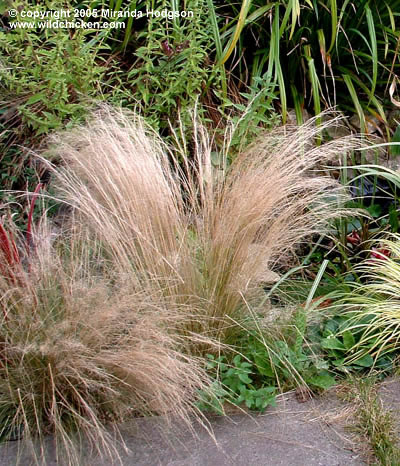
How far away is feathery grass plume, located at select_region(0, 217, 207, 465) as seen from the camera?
227cm

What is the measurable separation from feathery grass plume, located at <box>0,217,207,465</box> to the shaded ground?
0.24 ft

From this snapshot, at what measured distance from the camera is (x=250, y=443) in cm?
241

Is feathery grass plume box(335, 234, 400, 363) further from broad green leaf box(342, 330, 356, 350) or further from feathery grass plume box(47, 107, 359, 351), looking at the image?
feathery grass plume box(47, 107, 359, 351)

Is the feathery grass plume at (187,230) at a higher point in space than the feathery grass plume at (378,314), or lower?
higher

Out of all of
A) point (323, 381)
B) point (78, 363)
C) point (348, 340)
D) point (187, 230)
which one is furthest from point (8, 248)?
point (348, 340)

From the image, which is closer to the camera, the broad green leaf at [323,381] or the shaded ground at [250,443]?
the shaded ground at [250,443]

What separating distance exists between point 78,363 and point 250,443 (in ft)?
2.35

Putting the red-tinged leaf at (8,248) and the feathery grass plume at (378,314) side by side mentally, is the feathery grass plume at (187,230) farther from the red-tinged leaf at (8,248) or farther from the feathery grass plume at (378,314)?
the feathery grass plume at (378,314)

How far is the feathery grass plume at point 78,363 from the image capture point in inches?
89.5

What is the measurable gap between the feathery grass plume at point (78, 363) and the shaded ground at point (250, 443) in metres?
0.07

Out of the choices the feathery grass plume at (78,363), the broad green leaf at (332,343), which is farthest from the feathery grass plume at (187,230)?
the broad green leaf at (332,343)

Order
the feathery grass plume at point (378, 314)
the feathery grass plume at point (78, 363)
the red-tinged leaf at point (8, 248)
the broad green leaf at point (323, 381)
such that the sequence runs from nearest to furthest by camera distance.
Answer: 1. the feathery grass plume at point (78, 363)
2. the red-tinged leaf at point (8, 248)
3. the broad green leaf at point (323, 381)
4. the feathery grass plume at point (378, 314)

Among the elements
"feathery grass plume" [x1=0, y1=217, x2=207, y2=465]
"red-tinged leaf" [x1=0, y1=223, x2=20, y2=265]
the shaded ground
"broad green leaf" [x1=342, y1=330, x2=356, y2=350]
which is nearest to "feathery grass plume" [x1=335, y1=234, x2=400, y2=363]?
"broad green leaf" [x1=342, y1=330, x2=356, y2=350]

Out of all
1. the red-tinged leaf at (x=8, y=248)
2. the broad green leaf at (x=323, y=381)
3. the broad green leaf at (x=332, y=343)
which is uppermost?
the red-tinged leaf at (x=8, y=248)
